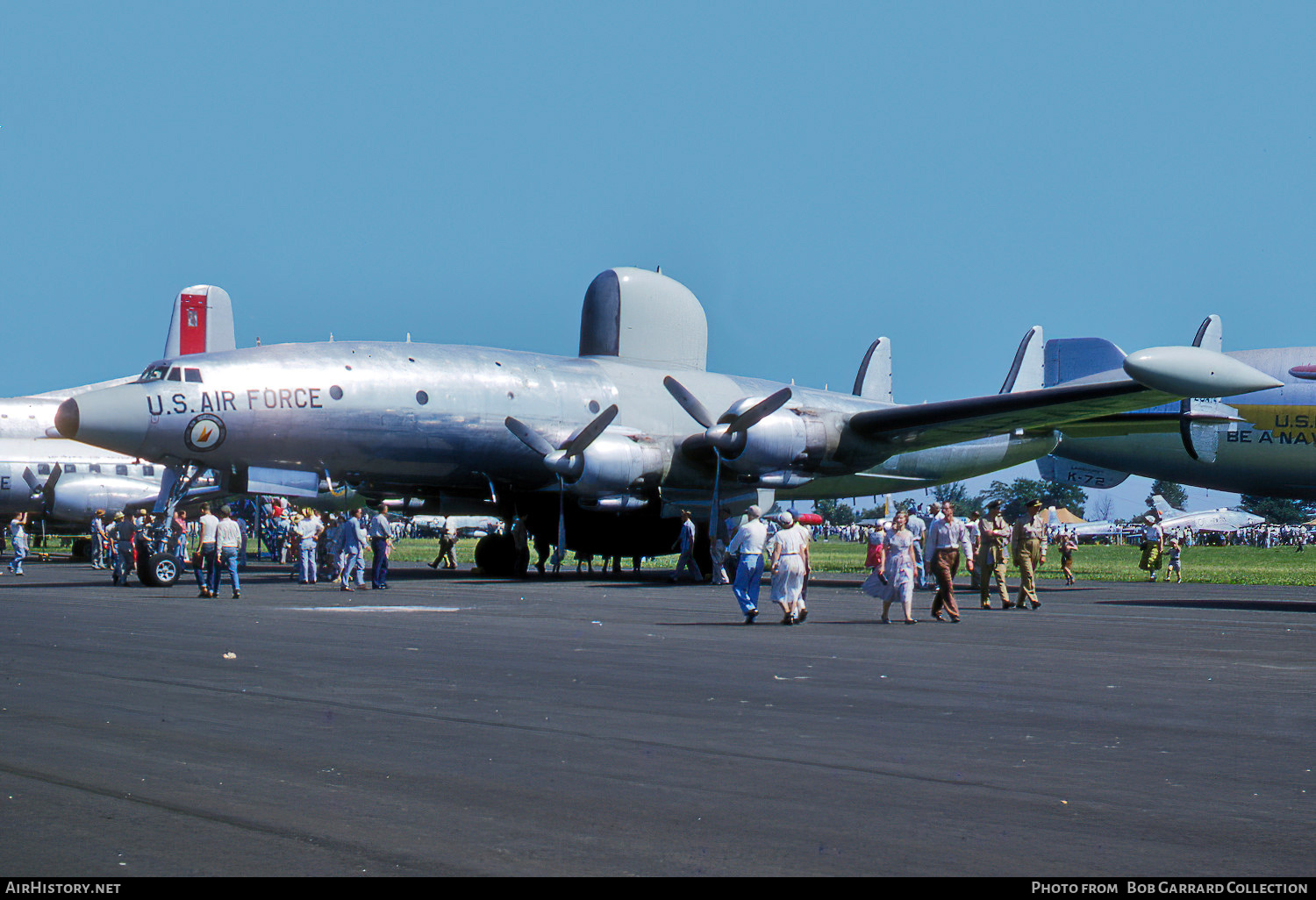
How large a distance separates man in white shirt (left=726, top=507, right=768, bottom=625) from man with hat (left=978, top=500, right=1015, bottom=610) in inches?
217

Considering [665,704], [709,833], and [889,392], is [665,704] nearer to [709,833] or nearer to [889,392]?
[709,833]

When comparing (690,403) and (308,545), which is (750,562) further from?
(308,545)

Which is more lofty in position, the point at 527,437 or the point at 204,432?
the point at 527,437

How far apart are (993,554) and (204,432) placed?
14.8 m

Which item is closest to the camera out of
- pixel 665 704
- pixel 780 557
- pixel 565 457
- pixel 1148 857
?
pixel 1148 857

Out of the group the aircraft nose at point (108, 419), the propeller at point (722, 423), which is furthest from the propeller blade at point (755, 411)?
the aircraft nose at point (108, 419)

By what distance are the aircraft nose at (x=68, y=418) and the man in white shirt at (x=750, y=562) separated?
43.3 feet

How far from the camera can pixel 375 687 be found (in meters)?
10.6

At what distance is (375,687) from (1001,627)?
10.3m

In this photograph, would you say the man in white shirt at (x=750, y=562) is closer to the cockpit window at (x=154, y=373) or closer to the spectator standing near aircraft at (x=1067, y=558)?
the cockpit window at (x=154, y=373)

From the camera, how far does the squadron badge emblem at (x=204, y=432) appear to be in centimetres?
2514

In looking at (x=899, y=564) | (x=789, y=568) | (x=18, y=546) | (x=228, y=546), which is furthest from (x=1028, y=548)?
(x=18, y=546)

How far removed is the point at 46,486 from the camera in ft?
146
